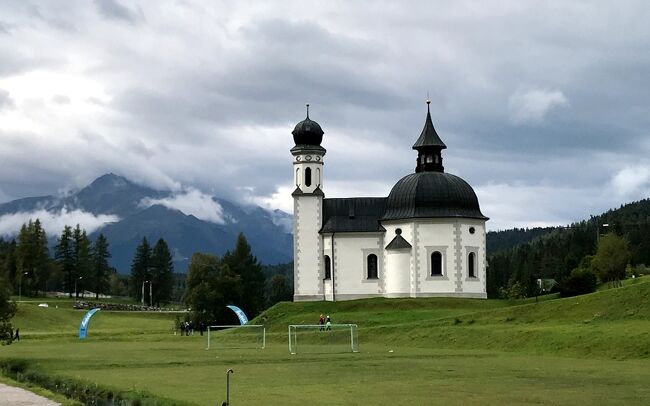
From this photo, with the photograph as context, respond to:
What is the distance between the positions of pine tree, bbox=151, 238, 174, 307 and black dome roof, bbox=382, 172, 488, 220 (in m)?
102

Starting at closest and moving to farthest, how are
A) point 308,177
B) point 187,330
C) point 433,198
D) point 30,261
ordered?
point 187,330
point 433,198
point 308,177
point 30,261

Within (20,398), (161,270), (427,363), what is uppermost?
(161,270)

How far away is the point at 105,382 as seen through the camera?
127 ft

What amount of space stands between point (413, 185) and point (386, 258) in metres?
7.56

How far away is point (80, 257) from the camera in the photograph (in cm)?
18562

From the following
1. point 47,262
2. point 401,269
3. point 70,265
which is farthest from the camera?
point 70,265

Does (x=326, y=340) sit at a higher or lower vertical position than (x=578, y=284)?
lower

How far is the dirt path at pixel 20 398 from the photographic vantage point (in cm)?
3316

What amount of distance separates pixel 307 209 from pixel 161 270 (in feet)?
326

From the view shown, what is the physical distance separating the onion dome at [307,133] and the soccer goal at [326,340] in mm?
29239

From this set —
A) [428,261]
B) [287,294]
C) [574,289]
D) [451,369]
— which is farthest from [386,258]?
[287,294]

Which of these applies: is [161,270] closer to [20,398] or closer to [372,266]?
[372,266]

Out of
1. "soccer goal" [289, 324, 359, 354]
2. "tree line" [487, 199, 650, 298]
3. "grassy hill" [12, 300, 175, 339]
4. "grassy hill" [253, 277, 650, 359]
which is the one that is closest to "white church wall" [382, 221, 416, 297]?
"grassy hill" [253, 277, 650, 359]

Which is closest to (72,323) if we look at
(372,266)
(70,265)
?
(372,266)
